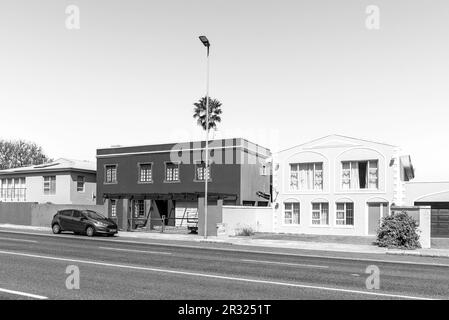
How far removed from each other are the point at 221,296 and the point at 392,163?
25012mm

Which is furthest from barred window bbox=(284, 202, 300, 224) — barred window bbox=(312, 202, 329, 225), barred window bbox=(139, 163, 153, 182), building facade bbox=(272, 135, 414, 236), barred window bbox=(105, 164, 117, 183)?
barred window bbox=(105, 164, 117, 183)

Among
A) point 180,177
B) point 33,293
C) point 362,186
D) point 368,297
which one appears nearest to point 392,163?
point 362,186

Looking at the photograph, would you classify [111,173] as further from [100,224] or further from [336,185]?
[336,185]

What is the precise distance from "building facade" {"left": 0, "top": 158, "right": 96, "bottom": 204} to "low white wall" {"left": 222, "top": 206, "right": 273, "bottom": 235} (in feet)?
60.5

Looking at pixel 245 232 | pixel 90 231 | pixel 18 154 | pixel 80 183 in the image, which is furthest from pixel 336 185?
pixel 18 154

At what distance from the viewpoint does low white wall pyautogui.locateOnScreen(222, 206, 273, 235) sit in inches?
1308

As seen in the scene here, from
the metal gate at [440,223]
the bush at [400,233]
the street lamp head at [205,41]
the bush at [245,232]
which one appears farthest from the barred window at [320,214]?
the street lamp head at [205,41]

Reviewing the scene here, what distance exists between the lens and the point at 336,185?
110 ft

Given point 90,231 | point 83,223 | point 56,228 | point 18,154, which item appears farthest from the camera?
point 18,154

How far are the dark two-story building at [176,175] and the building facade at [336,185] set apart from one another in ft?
12.9

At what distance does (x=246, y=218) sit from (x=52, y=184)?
22168mm

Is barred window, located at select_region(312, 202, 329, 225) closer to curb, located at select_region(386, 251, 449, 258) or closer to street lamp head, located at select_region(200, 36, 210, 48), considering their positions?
curb, located at select_region(386, 251, 449, 258)

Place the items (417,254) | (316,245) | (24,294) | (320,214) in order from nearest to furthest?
(24,294) < (417,254) < (316,245) < (320,214)

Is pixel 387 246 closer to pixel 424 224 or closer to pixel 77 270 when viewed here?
pixel 424 224
